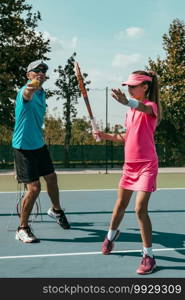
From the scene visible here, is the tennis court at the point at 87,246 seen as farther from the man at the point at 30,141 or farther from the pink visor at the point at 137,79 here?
the pink visor at the point at 137,79

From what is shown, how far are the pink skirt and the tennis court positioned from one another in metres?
0.75

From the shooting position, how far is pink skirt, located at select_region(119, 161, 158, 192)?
4586 millimetres

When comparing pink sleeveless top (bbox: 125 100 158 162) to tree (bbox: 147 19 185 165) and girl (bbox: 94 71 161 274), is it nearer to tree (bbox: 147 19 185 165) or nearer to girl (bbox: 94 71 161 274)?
girl (bbox: 94 71 161 274)

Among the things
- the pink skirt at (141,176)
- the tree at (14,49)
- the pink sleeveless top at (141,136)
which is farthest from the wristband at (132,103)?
the tree at (14,49)

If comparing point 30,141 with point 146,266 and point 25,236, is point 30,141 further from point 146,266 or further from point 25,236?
point 146,266

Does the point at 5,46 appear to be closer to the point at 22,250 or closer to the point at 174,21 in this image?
the point at 174,21

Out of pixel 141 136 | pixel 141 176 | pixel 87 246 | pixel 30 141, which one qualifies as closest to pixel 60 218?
pixel 87 246

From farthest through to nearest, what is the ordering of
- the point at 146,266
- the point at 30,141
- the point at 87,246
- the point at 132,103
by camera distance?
the point at 30,141
the point at 87,246
the point at 146,266
the point at 132,103

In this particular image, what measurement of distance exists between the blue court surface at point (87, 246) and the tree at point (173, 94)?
16.7m

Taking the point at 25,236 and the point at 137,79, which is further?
the point at 25,236

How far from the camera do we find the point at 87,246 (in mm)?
5598

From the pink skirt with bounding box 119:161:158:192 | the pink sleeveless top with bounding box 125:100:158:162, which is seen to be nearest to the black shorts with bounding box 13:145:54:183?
the pink skirt with bounding box 119:161:158:192

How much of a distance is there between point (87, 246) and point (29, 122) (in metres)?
1.52

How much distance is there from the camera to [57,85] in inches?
1051
